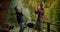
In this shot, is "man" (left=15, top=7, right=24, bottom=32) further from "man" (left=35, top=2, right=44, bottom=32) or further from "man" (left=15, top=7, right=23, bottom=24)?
"man" (left=35, top=2, right=44, bottom=32)

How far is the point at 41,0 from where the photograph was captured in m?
4.72

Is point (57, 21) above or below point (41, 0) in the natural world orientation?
below

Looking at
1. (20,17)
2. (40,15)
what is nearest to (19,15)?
(20,17)

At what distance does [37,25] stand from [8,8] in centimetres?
61

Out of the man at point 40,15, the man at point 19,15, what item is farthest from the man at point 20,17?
the man at point 40,15

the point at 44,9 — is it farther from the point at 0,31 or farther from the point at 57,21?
the point at 0,31

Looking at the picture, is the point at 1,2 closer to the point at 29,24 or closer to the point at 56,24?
the point at 29,24

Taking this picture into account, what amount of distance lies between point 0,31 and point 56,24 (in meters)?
1.02

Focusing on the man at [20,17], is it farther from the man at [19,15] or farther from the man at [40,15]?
the man at [40,15]

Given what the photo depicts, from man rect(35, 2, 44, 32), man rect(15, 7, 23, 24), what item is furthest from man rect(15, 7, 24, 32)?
man rect(35, 2, 44, 32)

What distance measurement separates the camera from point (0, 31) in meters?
4.76

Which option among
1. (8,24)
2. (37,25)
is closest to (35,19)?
(37,25)

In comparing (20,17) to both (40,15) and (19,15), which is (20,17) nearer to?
(19,15)

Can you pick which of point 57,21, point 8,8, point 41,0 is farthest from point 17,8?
point 57,21
